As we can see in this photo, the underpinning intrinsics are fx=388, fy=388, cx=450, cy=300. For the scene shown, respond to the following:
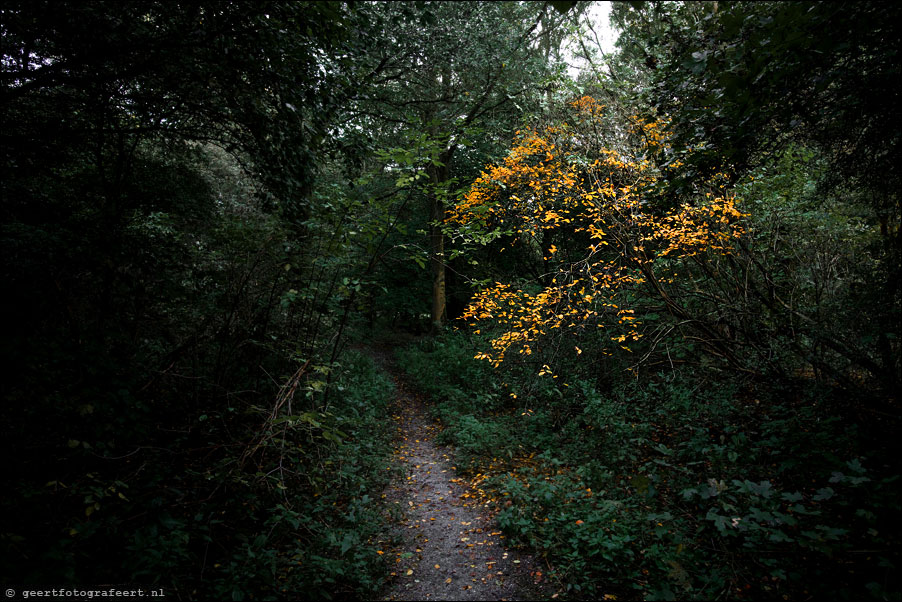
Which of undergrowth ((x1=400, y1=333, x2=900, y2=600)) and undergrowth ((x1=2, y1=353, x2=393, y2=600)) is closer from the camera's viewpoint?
Answer: undergrowth ((x1=2, y1=353, x2=393, y2=600))

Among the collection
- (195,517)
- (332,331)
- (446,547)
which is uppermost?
(332,331)

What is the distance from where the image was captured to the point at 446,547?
467cm

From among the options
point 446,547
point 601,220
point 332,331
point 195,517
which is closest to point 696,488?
point 446,547

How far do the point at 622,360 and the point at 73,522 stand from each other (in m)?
7.53

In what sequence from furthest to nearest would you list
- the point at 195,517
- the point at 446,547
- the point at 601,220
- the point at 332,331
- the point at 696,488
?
the point at 332,331 → the point at 601,220 → the point at 446,547 → the point at 696,488 → the point at 195,517

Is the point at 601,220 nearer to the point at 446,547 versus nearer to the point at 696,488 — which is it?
the point at 696,488

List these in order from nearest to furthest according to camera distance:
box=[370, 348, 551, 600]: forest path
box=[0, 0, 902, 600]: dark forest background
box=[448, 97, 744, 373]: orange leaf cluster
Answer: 1. box=[0, 0, 902, 600]: dark forest background
2. box=[370, 348, 551, 600]: forest path
3. box=[448, 97, 744, 373]: orange leaf cluster

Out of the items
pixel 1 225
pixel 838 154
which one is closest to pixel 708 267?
pixel 838 154

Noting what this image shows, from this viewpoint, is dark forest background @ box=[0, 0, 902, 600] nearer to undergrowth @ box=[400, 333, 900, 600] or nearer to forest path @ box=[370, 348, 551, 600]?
undergrowth @ box=[400, 333, 900, 600]

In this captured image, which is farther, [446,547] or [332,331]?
[332,331]

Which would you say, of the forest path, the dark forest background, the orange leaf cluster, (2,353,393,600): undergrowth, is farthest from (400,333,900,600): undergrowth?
(2,353,393,600): undergrowth

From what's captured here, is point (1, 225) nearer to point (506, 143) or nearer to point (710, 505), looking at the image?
point (710, 505)

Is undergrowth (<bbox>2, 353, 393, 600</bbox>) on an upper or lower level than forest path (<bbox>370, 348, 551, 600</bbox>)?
upper

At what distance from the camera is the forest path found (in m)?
3.92
